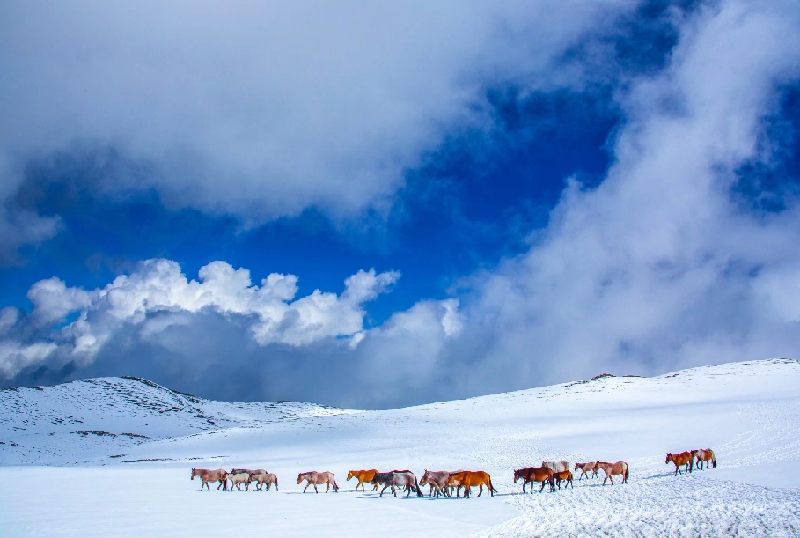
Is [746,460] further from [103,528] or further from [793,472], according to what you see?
[103,528]

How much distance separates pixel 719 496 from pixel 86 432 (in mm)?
82530

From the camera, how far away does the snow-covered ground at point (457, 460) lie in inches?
555

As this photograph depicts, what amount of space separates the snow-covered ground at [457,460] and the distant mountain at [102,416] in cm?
59

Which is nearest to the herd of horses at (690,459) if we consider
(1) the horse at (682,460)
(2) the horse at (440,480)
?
(1) the horse at (682,460)

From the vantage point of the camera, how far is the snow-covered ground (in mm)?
14109

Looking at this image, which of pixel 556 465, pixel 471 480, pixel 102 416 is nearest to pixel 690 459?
pixel 556 465

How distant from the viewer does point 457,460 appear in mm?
34594

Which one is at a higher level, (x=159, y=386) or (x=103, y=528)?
(x=159, y=386)

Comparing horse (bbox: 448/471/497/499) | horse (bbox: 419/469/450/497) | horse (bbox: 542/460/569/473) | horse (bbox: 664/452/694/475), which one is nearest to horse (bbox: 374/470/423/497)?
horse (bbox: 419/469/450/497)

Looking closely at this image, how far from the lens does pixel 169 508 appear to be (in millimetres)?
17812

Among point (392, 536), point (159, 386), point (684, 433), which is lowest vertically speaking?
point (392, 536)

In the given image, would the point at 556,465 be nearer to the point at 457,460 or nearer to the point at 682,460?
the point at 682,460

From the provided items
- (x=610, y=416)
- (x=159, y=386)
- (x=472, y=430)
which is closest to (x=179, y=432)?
(x=159, y=386)

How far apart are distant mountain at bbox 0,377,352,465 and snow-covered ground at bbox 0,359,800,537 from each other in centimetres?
59
